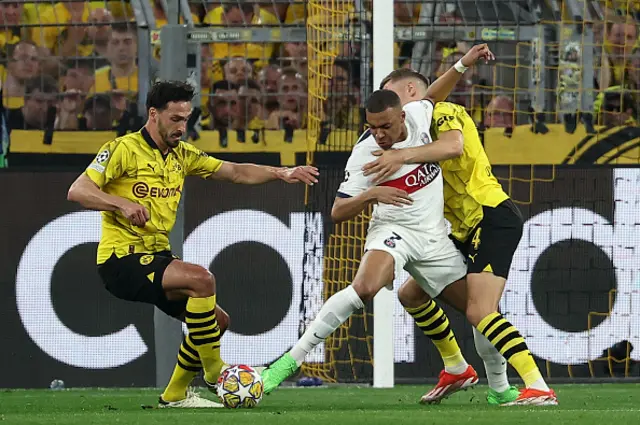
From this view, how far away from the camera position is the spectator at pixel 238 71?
1188 centimetres

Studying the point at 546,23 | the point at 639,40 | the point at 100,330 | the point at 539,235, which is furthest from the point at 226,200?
the point at 639,40

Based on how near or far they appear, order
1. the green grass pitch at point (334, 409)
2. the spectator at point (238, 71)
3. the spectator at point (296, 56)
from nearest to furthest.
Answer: the green grass pitch at point (334, 409) → the spectator at point (238, 71) → the spectator at point (296, 56)

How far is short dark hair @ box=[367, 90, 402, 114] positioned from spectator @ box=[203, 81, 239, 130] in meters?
4.73

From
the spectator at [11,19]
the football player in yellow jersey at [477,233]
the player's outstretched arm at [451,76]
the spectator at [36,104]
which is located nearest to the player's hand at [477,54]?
the player's outstretched arm at [451,76]

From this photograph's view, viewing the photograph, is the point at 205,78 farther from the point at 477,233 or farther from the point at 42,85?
the point at 477,233

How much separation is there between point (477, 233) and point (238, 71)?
4947mm

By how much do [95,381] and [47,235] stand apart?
4.03ft

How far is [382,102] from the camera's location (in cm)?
716

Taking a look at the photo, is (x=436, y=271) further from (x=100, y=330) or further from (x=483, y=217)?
(x=100, y=330)

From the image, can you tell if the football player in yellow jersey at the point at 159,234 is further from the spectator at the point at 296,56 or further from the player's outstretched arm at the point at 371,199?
the spectator at the point at 296,56

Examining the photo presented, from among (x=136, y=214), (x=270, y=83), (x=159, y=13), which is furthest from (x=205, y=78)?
(x=136, y=214)

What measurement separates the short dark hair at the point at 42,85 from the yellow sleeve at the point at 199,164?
4.36 meters

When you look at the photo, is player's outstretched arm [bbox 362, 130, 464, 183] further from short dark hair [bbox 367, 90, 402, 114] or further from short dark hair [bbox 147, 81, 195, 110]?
short dark hair [bbox 147, 81, 195, 110]

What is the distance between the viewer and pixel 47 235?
10523mm
